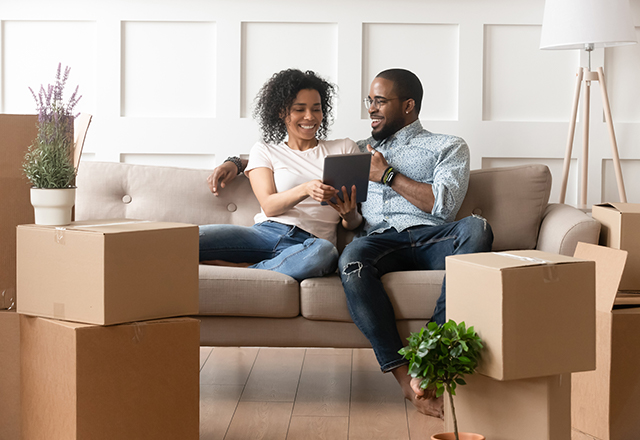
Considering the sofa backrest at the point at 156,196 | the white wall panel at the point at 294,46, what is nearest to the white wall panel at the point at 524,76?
the white wall panel at the point at 294,46

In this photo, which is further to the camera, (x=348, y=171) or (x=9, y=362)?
(x=348, y=171)

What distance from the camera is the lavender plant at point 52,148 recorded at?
5.11 ft

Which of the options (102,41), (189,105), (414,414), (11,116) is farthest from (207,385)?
(102,41)

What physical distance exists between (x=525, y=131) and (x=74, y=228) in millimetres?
2081

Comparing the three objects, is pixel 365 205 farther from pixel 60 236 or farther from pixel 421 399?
pixel 60 236

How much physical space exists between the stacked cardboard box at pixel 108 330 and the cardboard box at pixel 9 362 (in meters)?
0.06

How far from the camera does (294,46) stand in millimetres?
2930

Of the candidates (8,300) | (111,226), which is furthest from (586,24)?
(8,300)

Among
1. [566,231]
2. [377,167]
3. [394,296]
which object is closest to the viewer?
[394,296]

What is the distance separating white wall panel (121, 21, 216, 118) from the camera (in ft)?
9.65

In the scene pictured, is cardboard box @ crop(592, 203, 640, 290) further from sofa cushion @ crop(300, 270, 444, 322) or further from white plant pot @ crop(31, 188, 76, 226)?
white plant pot @ crop(31, 188, 76, 226)

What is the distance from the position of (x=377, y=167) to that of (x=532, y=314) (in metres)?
1.07

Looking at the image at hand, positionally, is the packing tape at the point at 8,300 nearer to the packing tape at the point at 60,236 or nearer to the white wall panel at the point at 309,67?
the packing tape at the point at 60,236

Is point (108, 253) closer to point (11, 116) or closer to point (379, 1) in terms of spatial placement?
point (11, 116)
